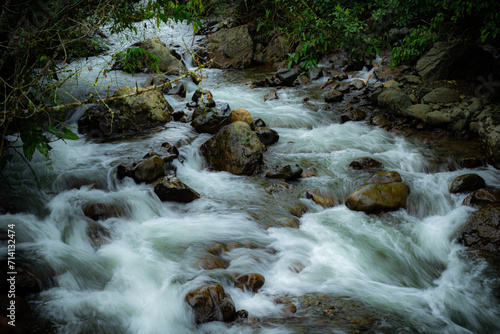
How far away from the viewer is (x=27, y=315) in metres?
2.86

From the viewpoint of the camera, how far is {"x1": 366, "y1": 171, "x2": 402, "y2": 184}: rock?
5508 mm

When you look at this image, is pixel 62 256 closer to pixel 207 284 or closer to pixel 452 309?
pixel 207 284

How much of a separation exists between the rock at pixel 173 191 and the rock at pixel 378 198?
2502 millimetres

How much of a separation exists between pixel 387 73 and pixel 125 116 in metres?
8.24

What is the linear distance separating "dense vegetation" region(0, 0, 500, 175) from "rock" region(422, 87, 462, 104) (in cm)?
111

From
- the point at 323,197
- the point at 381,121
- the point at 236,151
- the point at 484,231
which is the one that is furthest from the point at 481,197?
the point at 236,151

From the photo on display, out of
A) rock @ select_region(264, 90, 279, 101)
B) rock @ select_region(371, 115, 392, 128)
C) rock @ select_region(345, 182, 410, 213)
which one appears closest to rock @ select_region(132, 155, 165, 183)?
rock @ select_region(345, 182, 410, 213)

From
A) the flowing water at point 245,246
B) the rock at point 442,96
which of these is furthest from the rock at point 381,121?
the flowing water at point 245,246

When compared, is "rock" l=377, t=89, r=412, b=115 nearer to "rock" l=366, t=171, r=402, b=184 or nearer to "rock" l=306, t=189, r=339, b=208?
"rock" l=366, t=171, r=402, b=184

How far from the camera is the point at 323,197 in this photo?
5.34 metres

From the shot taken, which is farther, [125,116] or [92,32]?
[125,116]

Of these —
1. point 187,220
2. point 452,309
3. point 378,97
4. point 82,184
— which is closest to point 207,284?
point 187,220

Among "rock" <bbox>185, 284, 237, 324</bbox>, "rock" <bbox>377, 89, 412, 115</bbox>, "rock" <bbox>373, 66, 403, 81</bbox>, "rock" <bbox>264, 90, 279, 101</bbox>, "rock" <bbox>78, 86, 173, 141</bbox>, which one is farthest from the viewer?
"rock" <bbox>373, 66, 403, 81</bbox>

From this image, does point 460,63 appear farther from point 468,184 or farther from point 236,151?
point 236,151
